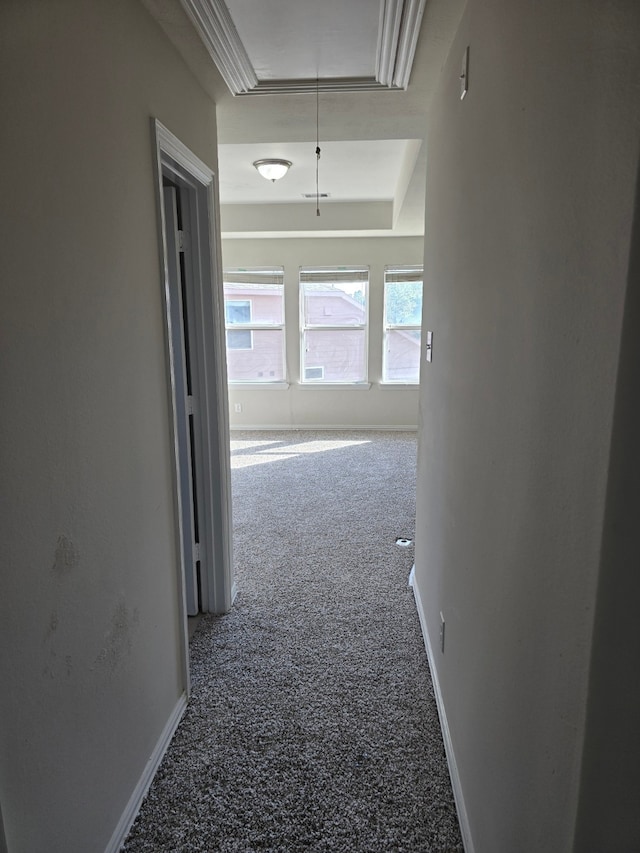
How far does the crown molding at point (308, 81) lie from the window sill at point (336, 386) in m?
4.85

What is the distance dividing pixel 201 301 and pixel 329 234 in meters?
4.34

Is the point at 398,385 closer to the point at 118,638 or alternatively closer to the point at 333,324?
the point at 333,324

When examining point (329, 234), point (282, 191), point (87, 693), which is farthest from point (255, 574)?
point (329, 234)

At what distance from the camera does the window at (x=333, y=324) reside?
22.4 ft

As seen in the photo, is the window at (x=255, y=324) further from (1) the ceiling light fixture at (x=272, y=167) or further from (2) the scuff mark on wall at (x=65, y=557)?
(2) the scuff mark on wall at (x=65, y=557)

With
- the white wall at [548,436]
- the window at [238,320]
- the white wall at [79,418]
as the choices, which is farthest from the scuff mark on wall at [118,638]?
the window at [238,320]

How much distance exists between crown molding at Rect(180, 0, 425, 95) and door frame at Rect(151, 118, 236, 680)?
37 cm

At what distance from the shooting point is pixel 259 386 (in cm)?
709

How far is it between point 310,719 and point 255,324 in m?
5.63

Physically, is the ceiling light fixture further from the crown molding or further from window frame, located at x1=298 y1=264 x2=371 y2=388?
window frame, located at x1=298 y1=264 x2=371 y2=388

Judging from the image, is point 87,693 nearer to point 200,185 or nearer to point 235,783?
point 235,783

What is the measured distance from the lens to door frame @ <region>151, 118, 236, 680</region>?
238cm

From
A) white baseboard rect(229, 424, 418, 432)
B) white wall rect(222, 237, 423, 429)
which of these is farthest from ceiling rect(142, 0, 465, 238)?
white baseboard rect(229, 424, 418, 432)

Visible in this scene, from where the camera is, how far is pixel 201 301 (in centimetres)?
250
